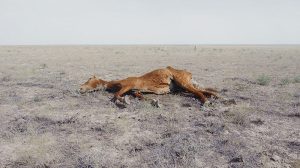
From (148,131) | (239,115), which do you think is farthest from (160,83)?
(148,131)

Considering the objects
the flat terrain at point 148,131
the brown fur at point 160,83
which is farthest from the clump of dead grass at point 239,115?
the brown fur at point 160,83

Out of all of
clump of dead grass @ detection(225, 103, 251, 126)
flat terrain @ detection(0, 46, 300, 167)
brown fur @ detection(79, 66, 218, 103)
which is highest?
brown fur @ detection(79, 66, 218, 103)

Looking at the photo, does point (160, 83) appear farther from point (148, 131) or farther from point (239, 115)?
point (148, 131)

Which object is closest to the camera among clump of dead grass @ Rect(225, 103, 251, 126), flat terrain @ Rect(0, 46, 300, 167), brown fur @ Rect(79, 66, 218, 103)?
flat terrain @ Rect(0, 46, 300, 167)

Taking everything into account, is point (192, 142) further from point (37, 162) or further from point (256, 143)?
point (37, 162)

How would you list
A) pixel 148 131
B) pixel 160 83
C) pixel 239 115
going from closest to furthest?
1. pixel 148 131
2. pixel 239 115
3. pixel 160 83

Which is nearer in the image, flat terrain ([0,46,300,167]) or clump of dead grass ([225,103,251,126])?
flat terrain ([0,46,300,167])

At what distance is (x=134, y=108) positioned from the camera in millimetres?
8406

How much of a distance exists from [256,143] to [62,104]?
540cm

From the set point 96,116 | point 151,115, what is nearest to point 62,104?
point 96,116

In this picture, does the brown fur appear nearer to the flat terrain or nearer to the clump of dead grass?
the flat terrain

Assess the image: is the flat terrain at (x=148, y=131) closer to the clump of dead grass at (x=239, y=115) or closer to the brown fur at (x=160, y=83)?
the clump of dead grass at (x=239, y=115)

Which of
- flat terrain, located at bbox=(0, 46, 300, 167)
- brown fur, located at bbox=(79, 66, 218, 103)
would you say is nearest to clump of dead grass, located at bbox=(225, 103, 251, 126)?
flat terrain, located at bbox=(0, 46, 300, 167)

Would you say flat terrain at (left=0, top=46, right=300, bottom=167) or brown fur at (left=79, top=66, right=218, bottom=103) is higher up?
brown fur at (left=79, top=66, right=218, bottom=103)
